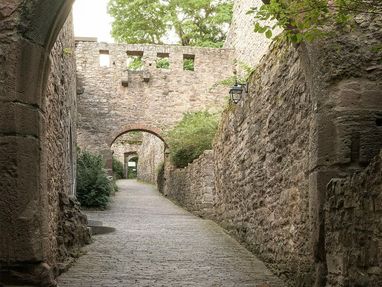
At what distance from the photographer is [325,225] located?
168 inches

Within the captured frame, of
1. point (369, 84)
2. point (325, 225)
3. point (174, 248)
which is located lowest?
point (174, 248)

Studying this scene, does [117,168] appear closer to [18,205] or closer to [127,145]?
[127,145]

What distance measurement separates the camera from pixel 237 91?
8516mm

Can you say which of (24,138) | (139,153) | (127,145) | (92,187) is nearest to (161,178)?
(92,187)

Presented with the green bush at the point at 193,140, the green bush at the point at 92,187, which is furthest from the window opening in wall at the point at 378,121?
the green bush at the point at 193,140

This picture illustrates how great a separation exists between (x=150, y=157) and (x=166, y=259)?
69.0 ft

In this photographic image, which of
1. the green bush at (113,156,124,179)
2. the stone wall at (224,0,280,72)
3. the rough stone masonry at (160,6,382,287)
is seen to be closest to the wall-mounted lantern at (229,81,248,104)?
the rough stone masonry at (160,6,382,287)

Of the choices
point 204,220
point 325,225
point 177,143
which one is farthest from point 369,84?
point 177,143

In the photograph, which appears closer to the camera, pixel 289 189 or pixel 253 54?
pixel 289 189

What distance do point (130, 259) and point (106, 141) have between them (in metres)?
13.2

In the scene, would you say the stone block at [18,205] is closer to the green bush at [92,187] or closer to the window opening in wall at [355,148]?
the window opening in wall at [355,148]

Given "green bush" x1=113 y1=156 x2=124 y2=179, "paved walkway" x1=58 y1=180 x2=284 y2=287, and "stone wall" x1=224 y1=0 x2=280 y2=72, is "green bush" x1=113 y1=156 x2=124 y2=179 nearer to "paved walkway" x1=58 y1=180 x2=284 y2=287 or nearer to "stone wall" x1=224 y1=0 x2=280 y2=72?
"stone wall" x1=224 y1=0 x2=280 y2=72

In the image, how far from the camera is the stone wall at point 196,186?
11.7 meters

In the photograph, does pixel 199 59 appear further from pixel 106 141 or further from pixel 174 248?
pixel 174 248
